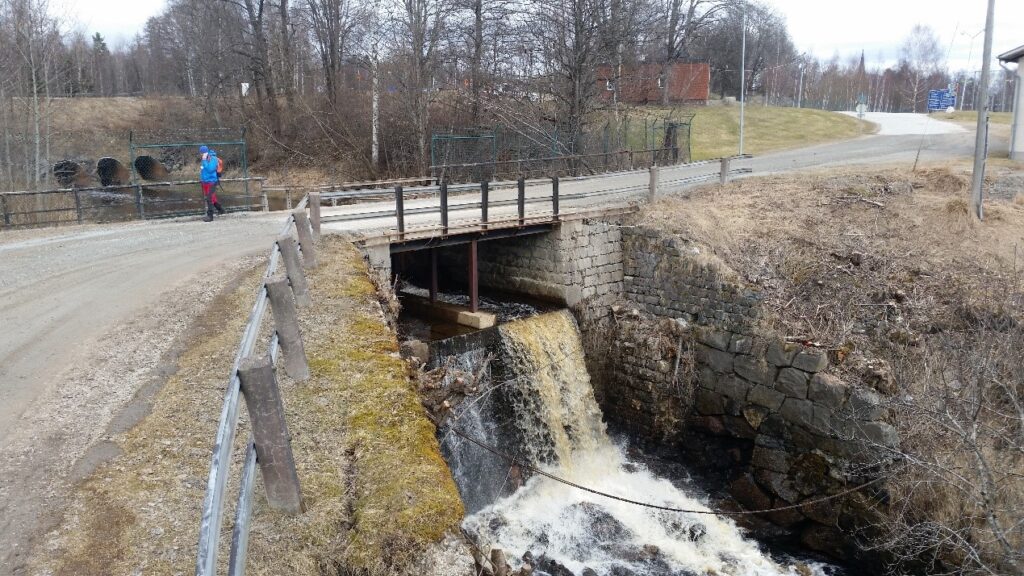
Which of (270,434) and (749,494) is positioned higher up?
(270,434)

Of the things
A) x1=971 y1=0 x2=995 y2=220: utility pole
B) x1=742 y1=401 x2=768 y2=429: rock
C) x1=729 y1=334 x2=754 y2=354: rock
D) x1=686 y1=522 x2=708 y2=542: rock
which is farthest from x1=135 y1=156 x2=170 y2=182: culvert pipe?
x1=971 y1=0 x2=995 y2=220: utility pole

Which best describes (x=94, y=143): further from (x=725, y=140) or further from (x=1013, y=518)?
(x=1013, y=518)

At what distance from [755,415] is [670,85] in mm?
39839

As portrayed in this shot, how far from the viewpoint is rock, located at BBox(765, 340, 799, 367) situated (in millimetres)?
11922

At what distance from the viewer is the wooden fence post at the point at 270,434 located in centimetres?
395

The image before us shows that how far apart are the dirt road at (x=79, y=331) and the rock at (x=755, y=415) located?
909 cm

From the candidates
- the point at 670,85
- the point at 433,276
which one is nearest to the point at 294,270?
the point at 433,276

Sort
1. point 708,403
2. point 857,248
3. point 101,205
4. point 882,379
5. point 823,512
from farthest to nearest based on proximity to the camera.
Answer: point 101,205, point 857,248, point 708,403, point 882,379, point 823,512

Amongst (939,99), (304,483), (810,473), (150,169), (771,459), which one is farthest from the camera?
(939,99)

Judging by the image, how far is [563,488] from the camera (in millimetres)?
11320

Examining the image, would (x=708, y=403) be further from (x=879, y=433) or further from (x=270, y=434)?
(x=270, y=434)

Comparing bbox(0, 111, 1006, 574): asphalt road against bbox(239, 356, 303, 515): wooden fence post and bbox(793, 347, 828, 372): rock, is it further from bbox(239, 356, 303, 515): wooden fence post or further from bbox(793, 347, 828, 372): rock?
bbox(793, 347, 828, 372): rock

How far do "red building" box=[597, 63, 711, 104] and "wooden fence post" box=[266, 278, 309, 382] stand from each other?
37.5 metres

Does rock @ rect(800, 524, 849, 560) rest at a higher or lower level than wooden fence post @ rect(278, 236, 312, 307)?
lower
